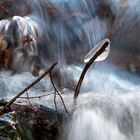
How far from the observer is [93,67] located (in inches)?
238

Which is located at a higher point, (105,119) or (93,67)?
(105,119)

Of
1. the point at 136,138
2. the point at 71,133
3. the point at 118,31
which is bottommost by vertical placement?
the point at 118,31

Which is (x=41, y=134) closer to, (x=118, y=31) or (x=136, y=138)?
(x=136, y=138)

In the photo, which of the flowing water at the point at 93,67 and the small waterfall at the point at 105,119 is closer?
the small waterfall at the point at 105,119

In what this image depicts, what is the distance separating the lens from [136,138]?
150 inches

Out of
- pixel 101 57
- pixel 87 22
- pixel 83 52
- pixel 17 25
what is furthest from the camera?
pixel 87 22

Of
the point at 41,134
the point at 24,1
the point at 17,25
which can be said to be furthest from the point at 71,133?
the point at 24,1

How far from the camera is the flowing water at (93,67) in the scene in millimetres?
3674

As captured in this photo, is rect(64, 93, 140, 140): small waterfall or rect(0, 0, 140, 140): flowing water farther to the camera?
rect(0, 0, 140, 140): flowing water

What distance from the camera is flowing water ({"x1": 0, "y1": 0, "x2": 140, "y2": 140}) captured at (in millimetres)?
3674

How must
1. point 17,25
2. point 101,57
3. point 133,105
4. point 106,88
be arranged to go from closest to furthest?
1. point 101,57
2. point 133,105
3. point 106,88
4. point 17,25

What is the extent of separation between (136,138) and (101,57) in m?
1.44

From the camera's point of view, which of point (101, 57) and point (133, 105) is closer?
point (101, 57)

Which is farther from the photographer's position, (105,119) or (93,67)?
(93,67)
